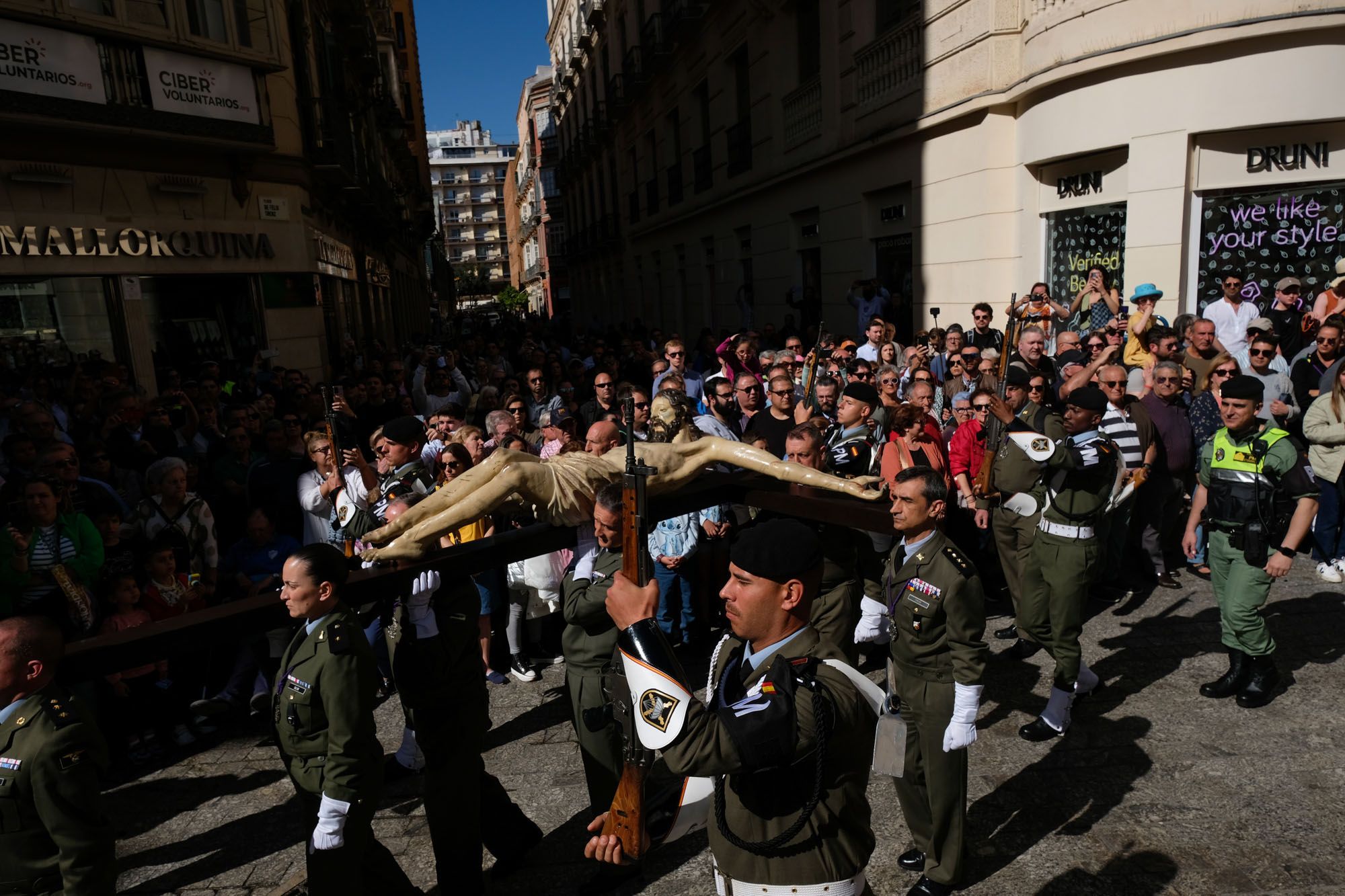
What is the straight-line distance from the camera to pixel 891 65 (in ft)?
42.5

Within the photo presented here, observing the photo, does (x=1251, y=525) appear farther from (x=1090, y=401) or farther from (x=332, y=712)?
(x=332, y=712)

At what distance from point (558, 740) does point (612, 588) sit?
3.16 meters

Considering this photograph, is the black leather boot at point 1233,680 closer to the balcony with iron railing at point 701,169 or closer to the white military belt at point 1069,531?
the white military belt at point 1069,531

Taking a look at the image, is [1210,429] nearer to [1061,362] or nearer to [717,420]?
[1061,362]

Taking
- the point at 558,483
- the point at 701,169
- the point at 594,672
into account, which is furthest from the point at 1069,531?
the point at 701,169

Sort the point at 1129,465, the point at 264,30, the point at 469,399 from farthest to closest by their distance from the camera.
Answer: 1. the point at 264,30
2. the point at 469,399
3. the point at 1129,465

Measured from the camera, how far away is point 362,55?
21969 mm

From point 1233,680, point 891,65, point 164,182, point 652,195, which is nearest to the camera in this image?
point 1233,680

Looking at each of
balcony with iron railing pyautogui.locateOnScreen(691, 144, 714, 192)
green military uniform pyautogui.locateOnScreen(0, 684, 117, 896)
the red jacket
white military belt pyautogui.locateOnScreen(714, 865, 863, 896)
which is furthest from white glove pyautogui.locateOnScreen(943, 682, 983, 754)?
balcony with iron railing pyautogui.locateOnScreen(691, 144, 714, 192)

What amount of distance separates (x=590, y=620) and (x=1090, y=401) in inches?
136

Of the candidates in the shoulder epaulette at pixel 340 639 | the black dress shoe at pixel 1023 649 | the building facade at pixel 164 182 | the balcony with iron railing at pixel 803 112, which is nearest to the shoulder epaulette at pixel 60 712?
the shoulder epaulette at pixel 340 639

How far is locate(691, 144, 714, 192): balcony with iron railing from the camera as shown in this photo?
2153 cm

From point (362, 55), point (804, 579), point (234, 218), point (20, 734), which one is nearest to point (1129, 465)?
point (804, 579)

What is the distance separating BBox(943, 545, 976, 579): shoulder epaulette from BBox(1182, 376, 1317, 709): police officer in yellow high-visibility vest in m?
2.53
